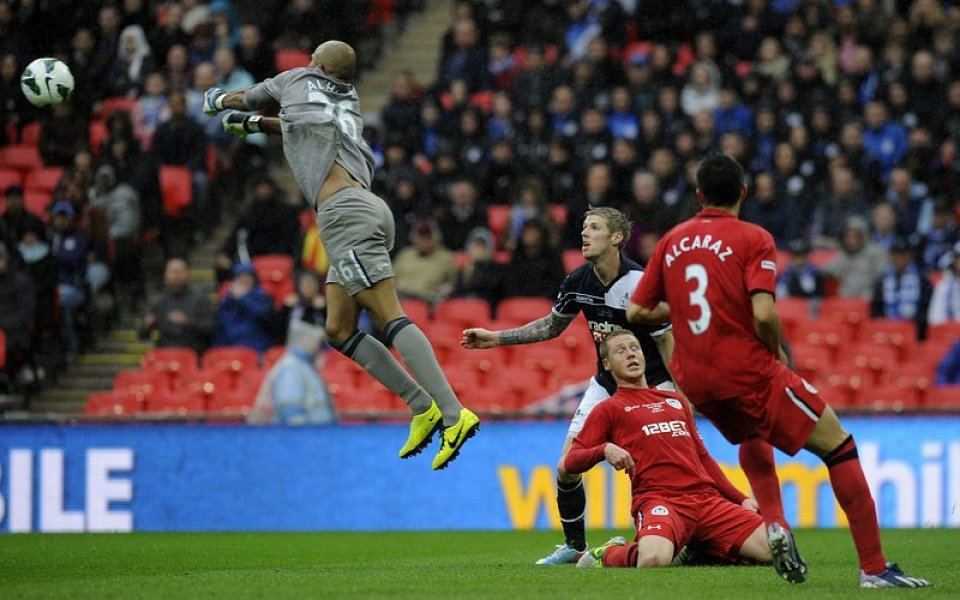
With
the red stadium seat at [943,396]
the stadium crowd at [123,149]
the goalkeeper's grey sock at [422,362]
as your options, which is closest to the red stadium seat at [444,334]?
the stadium crowd at [123,149]

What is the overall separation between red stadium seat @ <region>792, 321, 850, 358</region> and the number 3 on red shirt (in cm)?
861

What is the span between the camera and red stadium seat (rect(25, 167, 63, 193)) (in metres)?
19.9

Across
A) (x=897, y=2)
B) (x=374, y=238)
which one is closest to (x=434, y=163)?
(x=897, y=2)

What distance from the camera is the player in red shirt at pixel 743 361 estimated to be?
6.91 meters

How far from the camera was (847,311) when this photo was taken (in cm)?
1577

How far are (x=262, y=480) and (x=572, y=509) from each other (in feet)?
19.4

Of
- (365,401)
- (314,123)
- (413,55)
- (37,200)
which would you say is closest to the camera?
(314,123)

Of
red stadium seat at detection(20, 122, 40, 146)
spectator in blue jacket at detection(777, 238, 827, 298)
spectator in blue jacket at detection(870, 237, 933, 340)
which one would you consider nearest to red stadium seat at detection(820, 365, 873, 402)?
spectator in blue jacket at detection(870, 237, 933, 340)

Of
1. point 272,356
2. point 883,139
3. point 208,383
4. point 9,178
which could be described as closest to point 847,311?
point 883,139

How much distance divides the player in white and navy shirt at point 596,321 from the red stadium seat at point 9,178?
1198 cm

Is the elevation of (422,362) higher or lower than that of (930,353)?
higher

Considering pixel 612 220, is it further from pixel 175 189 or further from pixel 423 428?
pixel 175 189

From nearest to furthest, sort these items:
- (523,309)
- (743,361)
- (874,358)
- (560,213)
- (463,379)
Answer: (743,361) < (874,358) < (463,379) < (523,309) < (560,213)

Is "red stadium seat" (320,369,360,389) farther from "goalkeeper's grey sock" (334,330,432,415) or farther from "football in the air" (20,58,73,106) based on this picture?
"goalkeeper's grey sock" (334,330,432,415)
